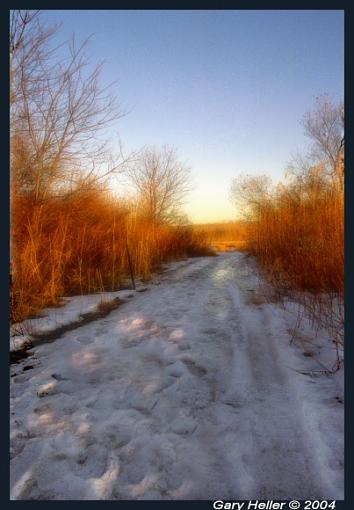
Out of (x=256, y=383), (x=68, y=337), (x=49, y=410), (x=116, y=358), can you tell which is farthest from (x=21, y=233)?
(x=256, y=383)

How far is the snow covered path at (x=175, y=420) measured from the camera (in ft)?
4.02

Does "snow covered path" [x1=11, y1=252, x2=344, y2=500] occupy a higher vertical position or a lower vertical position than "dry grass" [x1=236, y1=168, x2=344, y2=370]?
lower

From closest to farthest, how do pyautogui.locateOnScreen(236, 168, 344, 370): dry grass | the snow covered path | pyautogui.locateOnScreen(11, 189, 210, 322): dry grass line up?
1. the snow covered path
2. pyautogui.locateOnScreen(236, 168, 344, 370): dry grass
3. pyautogui.locateOnScreen(11, 189, 210, 322): dry grass

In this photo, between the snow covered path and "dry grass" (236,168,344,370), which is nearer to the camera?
the snow covered path

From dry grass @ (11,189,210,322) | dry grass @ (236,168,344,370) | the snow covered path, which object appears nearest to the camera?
the snow covered path

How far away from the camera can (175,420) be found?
1626 mm

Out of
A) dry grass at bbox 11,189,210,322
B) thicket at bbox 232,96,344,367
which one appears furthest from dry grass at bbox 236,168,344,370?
dry grass at bbox 11,189,210,322

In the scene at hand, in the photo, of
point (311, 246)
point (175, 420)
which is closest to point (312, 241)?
point (311, 246)

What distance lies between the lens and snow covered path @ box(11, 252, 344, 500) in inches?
48.2

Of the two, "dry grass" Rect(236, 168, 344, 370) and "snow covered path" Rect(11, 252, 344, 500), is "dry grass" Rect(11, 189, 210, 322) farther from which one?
"dry grass" Rect(236, 168, 344, 370)

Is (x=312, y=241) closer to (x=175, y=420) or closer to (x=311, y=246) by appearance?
(x=311, y=246)

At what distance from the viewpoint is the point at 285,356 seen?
7.90ft

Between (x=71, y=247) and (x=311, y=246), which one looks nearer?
(x=311, y=246)

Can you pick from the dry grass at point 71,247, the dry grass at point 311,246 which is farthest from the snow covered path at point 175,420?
the dry grass at point 71,247
